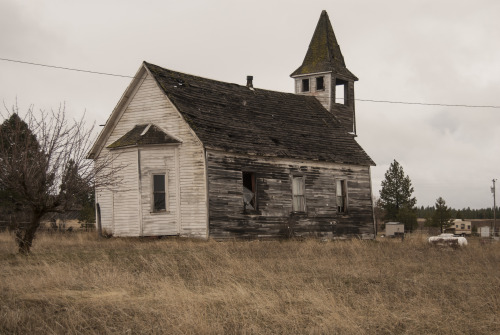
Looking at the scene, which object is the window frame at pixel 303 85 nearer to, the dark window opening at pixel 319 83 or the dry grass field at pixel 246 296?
the dark window opening at pixel 319 83

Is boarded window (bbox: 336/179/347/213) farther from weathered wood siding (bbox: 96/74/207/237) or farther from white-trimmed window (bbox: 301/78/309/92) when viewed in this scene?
weathered wood siding (bbox: 96/74/207/237)

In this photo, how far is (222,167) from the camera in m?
21.0

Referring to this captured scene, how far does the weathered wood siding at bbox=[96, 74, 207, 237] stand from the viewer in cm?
2048

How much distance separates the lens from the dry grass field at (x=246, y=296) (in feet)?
25.7

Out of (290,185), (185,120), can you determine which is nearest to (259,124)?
(290,185)

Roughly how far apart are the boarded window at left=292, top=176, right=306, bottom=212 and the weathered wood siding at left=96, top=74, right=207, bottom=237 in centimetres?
482

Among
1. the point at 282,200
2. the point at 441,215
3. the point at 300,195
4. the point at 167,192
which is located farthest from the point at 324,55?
→ the point at 441,215

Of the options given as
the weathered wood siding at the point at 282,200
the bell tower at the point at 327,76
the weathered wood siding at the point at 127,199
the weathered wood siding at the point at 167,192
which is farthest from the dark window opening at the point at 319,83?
the weathered wood siding at the point at 127,199

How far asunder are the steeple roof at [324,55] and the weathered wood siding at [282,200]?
21.1 feet

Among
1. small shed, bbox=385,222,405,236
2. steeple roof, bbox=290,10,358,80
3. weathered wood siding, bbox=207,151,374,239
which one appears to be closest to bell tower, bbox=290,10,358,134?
steeple roof, bbox=290,10,358,80

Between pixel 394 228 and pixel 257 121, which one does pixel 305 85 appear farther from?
pixel 394 228

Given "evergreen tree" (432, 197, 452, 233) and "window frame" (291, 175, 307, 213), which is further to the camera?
"evergreen tree" (432, 197, 452, 233)

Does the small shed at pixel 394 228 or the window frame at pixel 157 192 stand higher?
the window frame at pixel 157 192

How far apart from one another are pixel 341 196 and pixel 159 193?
28.5 feet
